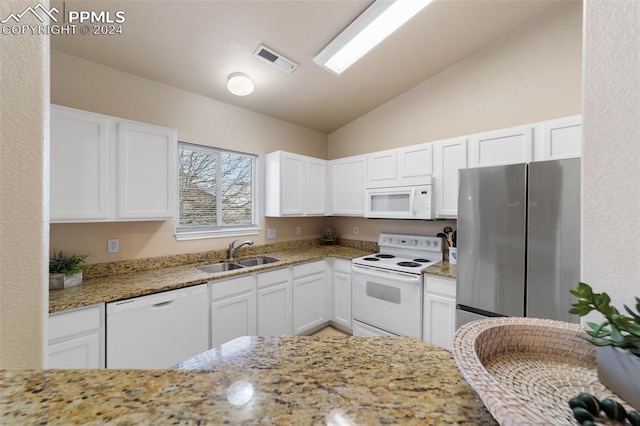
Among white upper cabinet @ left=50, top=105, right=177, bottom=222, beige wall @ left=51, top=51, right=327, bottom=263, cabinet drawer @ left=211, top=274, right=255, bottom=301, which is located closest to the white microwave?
beige wall @ left=51, top=51, right=327, bottom=263

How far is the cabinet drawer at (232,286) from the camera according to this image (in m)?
2.13

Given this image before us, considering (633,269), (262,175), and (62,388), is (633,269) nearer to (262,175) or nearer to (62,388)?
(62,388)

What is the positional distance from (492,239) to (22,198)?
2.41 meters

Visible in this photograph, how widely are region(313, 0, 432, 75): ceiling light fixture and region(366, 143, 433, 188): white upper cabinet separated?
3.47ft

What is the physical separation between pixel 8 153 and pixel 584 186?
4.61 ft

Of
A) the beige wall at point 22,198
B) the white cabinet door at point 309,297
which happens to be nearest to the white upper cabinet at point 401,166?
the white cabinet door at point 309,297

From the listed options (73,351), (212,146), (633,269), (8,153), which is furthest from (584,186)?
(212,146)

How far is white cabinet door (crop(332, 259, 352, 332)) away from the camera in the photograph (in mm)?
3002

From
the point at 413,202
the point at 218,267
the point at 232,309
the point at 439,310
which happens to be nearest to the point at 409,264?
the point at 439,310

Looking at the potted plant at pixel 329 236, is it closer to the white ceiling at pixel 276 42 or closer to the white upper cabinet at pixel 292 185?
the white upper cabinet at pixel 292 185

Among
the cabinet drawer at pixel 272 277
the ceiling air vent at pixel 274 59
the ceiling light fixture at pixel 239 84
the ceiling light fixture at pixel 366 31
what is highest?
the ceiling light fixture at pixel 366 31

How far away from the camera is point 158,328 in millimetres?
1827

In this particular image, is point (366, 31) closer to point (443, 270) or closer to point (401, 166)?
point (401, 166)

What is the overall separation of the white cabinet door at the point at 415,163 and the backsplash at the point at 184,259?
1.13 metres
